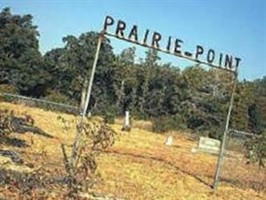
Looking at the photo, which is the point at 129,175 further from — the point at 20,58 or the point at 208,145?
the point at 20,58

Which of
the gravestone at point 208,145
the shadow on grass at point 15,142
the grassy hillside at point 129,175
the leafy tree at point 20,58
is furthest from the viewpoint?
the leafy tree at point 20,58

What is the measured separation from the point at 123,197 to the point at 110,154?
7.19m

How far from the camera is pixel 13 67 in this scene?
66500 mm

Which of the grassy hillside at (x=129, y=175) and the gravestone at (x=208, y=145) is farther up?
the gravestone at (x=208, y=145)

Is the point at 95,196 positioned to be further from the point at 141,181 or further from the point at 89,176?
the point at 141,181

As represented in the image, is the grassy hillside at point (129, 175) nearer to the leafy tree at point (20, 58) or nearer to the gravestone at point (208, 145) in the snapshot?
the gravestone at point (208, 145)

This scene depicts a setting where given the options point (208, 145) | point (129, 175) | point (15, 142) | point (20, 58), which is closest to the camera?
point (129, 175)

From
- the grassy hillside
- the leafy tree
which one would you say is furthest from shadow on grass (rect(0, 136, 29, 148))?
the leafy tree

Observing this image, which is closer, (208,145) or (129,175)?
(129,175)

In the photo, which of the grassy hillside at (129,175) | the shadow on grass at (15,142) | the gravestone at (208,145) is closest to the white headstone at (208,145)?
the gravestone at (208,145)

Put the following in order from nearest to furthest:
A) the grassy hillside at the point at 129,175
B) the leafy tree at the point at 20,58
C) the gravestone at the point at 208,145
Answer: the grassy hillside at the point at 129,175 → the gravestone at the point at 208,145 → the leafy tree at the point at 20,58

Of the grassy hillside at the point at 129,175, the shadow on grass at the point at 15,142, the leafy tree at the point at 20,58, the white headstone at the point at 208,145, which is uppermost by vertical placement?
the leafy tree at the point at 20,58

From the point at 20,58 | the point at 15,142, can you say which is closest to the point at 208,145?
the point at 15,142

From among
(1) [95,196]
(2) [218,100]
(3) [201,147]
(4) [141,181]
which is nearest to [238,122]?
(2) [218,100]
